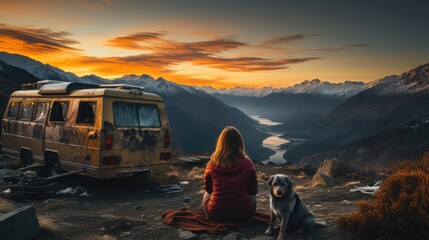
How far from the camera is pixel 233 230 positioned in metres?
6.42

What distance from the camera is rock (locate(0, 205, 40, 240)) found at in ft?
19.4

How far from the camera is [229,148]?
623 cm

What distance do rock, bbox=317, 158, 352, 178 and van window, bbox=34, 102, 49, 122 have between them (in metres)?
9.12

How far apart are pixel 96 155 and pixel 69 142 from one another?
1308 mm

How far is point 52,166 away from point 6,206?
2504 millimetres

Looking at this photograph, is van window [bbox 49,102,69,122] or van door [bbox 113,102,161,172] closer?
van door [bbox 113,102,161,172]

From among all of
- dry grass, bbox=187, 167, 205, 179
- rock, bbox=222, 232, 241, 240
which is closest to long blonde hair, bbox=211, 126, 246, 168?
rock, bbox=222, 232, 241, 240

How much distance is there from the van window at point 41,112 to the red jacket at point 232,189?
6971 millimetres

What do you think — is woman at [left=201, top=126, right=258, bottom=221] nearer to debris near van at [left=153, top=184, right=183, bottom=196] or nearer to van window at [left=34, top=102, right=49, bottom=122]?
debris near van at [left=153, top=184, right=183, bottom=196]

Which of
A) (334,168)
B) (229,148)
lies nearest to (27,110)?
(229,148)

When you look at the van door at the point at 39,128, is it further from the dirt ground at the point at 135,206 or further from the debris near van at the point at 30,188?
the debris near van at the point at 30,188

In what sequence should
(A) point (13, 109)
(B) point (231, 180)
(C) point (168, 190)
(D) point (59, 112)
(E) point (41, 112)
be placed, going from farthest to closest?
(A) point (13, 109) → (E) point (41, 112) → (D) point (59, 112) → (C) point (168, 190) → (B) point (231, 180)

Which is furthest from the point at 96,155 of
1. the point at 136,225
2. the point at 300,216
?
the point at 300,216

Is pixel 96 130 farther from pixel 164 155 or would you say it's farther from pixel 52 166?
pixel 52 166
